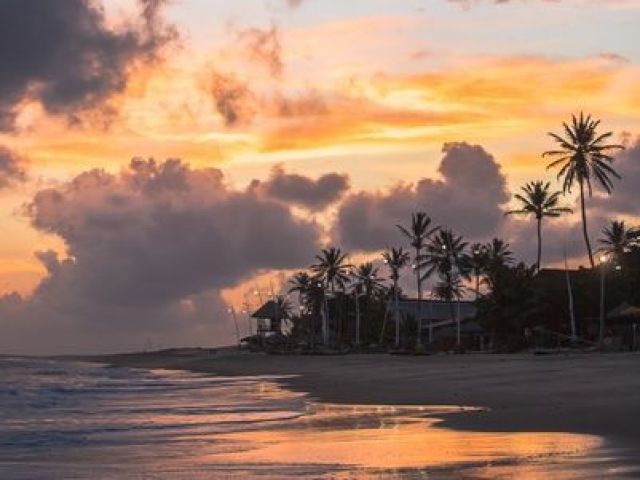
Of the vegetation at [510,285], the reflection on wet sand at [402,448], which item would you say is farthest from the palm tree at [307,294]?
the reflection on wet sand at [402,448]

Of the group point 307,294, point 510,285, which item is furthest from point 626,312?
point 307,294

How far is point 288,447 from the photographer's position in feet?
46.3

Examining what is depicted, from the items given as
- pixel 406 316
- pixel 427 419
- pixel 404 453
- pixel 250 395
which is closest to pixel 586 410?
pixel 427 419

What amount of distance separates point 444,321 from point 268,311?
121 feet

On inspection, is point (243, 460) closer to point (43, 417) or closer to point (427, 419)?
point (427, 419)

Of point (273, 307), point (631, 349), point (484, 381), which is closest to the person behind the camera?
point (484, 381)

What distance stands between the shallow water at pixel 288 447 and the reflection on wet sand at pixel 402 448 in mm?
16

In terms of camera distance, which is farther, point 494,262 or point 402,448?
point 494,262

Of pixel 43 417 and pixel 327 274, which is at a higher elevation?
pixel 327 274

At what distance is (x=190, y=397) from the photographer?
103ft

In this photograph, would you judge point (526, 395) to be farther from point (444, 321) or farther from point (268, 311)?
point (268, 311)

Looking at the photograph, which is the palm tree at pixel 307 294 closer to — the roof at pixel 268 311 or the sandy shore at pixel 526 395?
the roof at pixel 268 311

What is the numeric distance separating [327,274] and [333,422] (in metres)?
103

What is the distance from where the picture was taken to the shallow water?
36.0 feet
